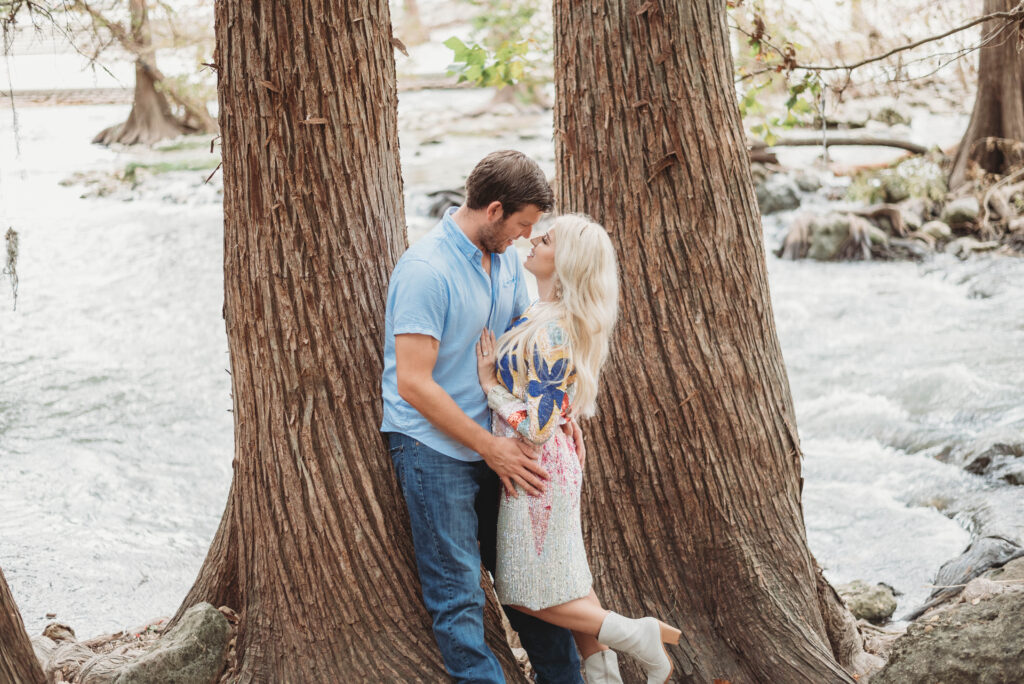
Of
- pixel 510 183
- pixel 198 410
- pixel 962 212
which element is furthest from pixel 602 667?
pixel 962 212

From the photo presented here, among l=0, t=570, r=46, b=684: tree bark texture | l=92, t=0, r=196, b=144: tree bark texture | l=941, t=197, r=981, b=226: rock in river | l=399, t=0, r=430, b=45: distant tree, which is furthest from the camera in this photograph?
l=399, t=0, r=430, b=45: distant tree

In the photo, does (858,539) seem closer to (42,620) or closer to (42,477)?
(42,620)

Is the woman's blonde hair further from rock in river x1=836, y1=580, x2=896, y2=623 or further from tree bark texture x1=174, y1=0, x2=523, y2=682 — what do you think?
rock in river x1=836, y1=580, x2=896, y2=623

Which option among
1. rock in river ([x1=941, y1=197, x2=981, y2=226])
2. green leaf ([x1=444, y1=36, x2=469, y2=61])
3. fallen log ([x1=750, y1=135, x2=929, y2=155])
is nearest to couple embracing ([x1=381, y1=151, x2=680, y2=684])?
green leaf ([x1=444, y1=36, x2=469, y2=61])

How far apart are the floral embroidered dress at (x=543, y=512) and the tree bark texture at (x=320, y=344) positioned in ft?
1.15

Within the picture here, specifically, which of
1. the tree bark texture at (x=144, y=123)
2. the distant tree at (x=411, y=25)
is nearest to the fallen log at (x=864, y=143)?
the distant tree at (x=411, y=25)

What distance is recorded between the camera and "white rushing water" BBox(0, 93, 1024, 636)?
601 cm

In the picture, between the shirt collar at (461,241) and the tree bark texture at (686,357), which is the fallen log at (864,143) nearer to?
the tree bark texture at (686,357)

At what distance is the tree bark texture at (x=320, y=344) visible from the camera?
278 centimetres

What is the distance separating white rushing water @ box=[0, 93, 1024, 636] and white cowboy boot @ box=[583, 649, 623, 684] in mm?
2901

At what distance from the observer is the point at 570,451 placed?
280cm

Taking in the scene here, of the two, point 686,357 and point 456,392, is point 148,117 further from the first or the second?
point 456,392

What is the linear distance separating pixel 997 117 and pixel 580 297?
39.4ft

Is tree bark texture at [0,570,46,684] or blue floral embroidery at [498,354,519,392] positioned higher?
blue floral embroidery at [498,354,519,392]
